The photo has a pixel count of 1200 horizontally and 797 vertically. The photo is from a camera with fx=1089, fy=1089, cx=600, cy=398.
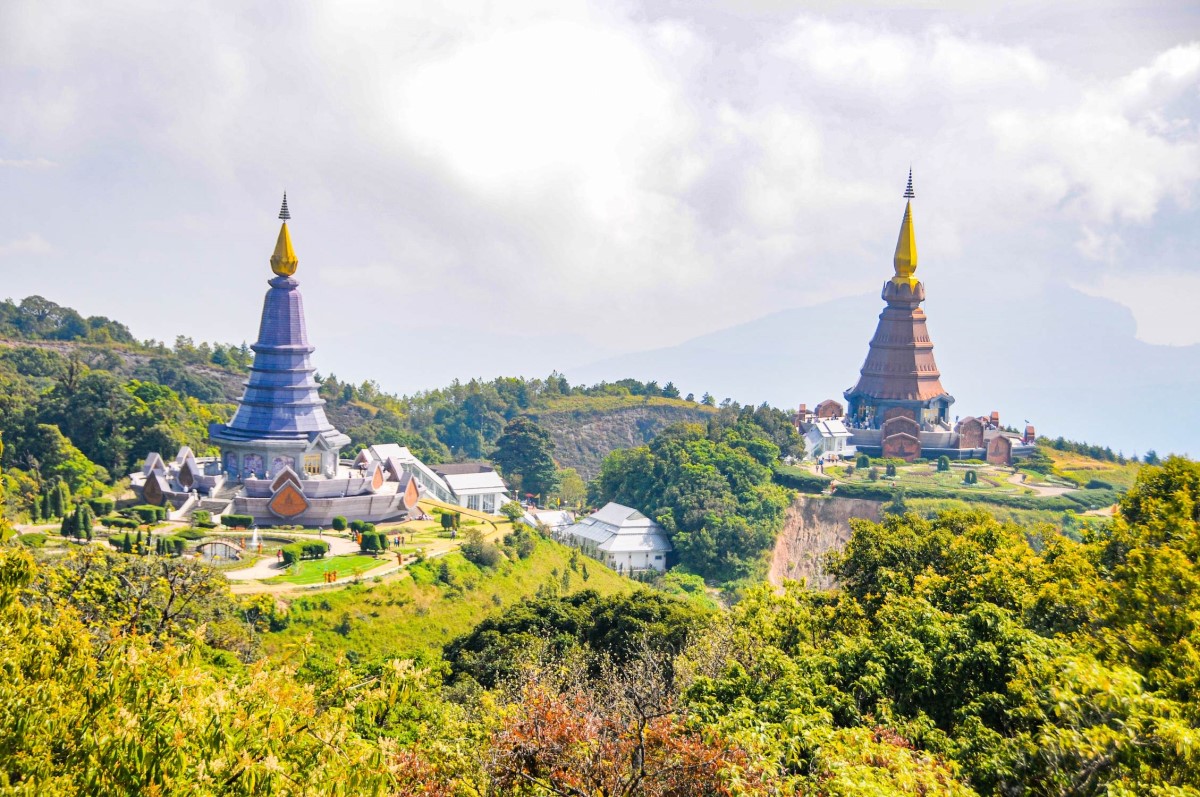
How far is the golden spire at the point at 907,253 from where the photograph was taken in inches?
2395

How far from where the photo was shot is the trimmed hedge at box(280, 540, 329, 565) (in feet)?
111

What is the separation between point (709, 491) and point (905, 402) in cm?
1695

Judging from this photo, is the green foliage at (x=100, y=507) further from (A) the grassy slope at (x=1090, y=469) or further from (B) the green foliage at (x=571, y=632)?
(A) the grassy slope at (x=1090, y=469)

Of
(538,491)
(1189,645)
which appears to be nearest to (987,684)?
(1189,645)

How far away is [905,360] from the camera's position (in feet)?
202

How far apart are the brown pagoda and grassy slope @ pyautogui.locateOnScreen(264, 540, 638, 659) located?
29424 millimetres

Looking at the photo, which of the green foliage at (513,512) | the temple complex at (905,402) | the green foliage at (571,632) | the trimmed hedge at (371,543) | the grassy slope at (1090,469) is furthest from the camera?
the temple complex at (905,402)

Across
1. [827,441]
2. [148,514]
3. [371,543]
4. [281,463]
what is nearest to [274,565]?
[371,543]

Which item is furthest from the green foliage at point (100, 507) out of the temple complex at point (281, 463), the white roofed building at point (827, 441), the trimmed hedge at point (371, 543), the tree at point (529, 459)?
the white roofed building at point (827, 441)

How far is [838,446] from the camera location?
201 feet

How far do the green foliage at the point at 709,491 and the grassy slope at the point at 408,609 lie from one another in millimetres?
10681

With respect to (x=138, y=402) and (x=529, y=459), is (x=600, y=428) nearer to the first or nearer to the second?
(x=529, y=459)

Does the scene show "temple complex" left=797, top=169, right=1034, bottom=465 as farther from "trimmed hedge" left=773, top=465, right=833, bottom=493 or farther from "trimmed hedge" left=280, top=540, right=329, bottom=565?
"trimmed hedge" left=280, top=540, right=329, bottom=565

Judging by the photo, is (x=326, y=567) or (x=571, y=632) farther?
(x=326, y=567)
